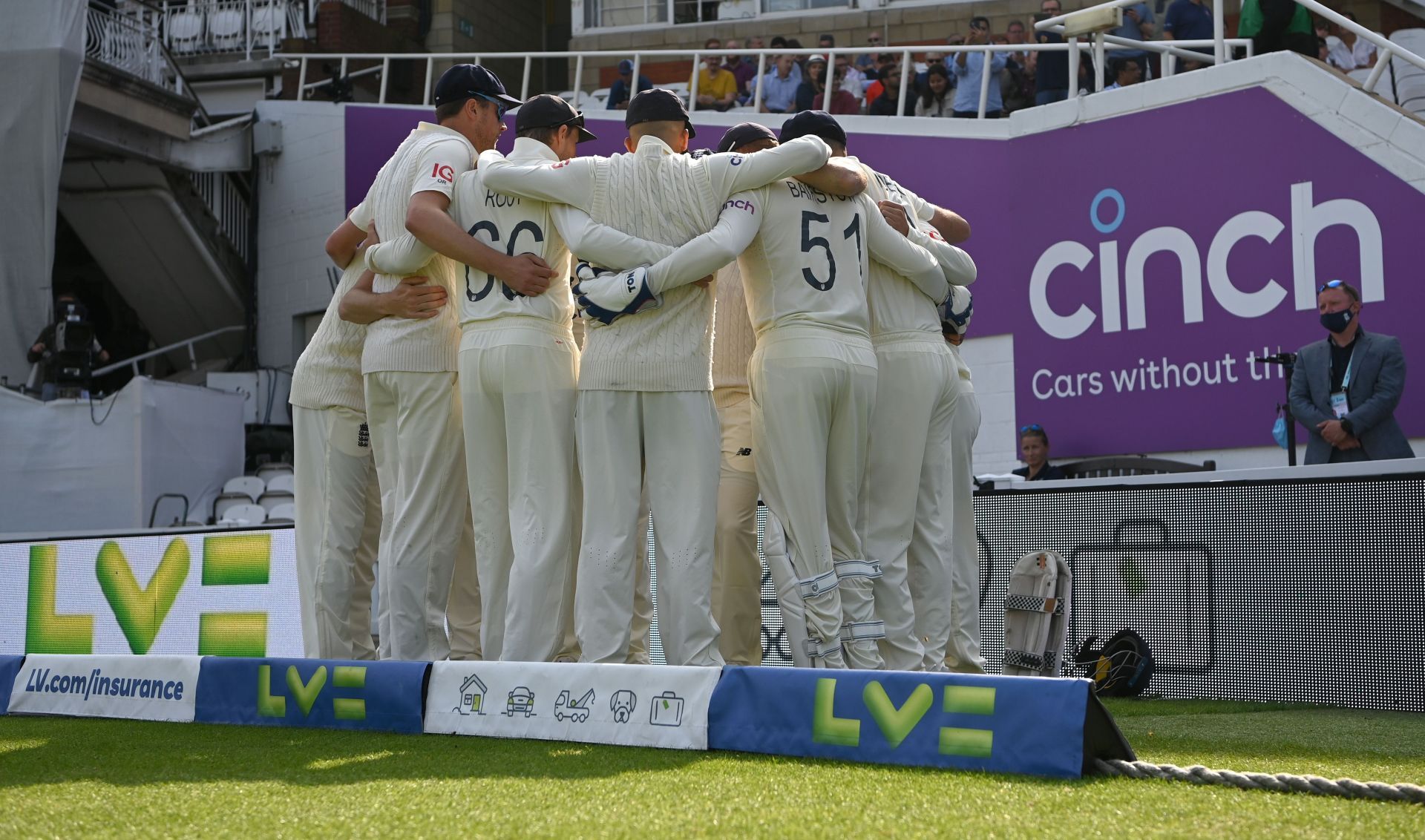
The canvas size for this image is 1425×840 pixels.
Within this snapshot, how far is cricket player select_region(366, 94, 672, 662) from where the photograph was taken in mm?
5125

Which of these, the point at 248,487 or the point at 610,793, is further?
the point at 248,487

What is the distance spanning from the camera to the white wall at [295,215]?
57.3 feet

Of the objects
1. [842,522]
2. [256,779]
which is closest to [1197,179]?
[842,522]

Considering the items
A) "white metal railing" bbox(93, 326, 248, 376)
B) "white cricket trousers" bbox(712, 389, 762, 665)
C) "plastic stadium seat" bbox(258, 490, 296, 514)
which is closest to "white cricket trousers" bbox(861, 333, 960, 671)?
"white cricket trousers" bbox(712, 389, 762, 665)

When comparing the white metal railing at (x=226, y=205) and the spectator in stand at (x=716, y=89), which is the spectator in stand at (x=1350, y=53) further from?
the white metal railing at (x=226, y=205)

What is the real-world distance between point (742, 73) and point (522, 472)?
11.7 metres

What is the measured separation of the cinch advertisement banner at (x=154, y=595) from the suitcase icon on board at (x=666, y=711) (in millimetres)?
4033

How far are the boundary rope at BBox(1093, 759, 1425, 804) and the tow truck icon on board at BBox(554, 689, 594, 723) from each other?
1.55m

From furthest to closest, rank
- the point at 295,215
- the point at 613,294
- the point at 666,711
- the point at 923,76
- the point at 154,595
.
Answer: the point at 295,215 < the point at 923,76 < the point at 154,595 < the point at 613,294 < the point at 666,711

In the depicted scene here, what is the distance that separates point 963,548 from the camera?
6.28 m

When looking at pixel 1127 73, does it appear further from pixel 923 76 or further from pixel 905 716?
pixel 905 716

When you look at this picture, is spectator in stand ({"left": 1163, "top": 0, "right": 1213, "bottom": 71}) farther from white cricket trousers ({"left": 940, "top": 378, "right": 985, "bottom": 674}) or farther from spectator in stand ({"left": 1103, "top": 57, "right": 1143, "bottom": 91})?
white cricket trousers ({"left": 940, "top": 378, "right": 985, "bottom": 674})

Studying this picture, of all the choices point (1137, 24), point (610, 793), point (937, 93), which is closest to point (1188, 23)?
point (1137, 24)

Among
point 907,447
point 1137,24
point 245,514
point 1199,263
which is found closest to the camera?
point 907,447
